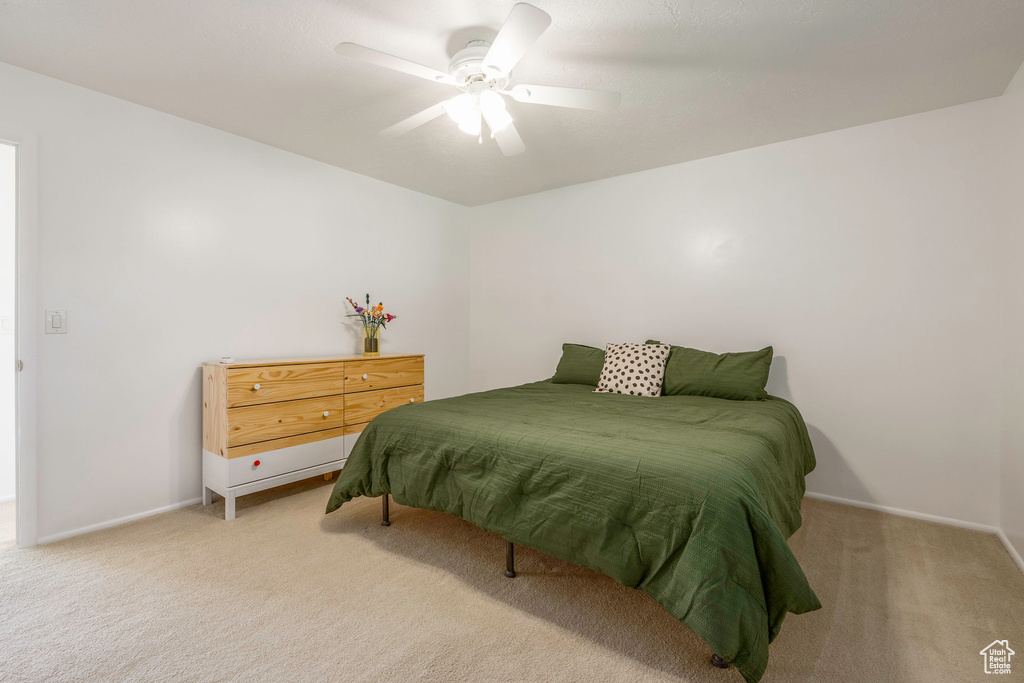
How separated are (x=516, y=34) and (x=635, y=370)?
6.78 feet

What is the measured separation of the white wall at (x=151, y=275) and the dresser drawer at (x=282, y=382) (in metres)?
0.46

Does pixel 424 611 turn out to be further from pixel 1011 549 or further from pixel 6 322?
pixel 6 322

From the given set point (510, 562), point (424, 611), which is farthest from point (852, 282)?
point (424, 611)

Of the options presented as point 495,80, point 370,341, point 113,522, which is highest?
point 495,80

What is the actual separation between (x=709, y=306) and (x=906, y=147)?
1.35 meters

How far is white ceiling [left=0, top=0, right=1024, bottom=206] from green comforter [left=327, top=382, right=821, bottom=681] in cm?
159

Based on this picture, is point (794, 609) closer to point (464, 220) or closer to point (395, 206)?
point (395, 206)

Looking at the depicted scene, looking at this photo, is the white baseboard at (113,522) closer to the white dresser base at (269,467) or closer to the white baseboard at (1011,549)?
the white dresser base at (269,467)

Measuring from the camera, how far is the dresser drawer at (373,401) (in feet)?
10.1

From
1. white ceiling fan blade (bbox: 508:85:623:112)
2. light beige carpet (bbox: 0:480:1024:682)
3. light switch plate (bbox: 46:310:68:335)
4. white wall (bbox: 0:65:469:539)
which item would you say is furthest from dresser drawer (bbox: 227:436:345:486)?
white ceiling fan blade (bbox: 508:85:623:112)

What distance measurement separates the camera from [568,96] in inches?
76.8

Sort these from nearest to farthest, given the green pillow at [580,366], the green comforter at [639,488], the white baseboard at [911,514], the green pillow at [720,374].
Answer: the green comforter at [639,488]
the white baseboard at [911,514]
the green pillow at [720,374]
the green pillow at [580,366]

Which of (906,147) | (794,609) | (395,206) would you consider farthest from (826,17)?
(395,206)

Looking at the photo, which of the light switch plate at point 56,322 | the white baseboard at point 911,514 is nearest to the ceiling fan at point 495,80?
the light switch plate at point 56,322
